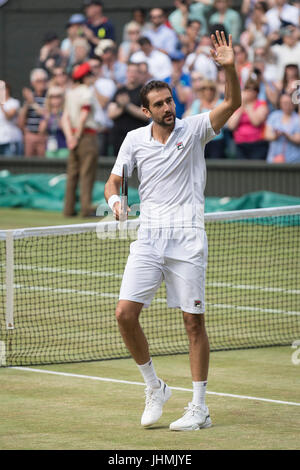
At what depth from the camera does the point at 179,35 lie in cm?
1969

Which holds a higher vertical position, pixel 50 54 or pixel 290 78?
pixel 50 54

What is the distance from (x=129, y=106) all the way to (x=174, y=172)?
42.7ft

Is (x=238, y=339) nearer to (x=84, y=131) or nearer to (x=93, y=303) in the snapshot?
(x=93, y=303)

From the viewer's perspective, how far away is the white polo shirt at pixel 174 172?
630 centimetres

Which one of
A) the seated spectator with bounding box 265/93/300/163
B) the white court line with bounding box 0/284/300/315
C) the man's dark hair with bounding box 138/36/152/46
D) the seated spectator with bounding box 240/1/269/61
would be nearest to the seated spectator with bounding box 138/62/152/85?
the man's dark hair with bounding box 138/36/152/46

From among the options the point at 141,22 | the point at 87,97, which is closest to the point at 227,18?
the point at 141,22

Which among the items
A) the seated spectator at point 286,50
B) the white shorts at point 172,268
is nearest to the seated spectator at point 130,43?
the seated spectator at point 286,50

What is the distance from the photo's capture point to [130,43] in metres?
20.4

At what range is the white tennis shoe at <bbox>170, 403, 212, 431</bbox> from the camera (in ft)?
20.1

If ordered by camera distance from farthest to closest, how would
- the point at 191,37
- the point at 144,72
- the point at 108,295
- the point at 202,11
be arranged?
the point at 202,11
the point at 191,37
the point at 144,72
the point at 108,295

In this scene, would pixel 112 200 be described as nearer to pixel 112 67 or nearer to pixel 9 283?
pixel 9 283

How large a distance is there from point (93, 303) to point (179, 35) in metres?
10.1

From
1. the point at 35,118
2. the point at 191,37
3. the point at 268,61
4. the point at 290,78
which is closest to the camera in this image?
the point at 290,78

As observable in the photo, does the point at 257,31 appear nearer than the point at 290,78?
No
